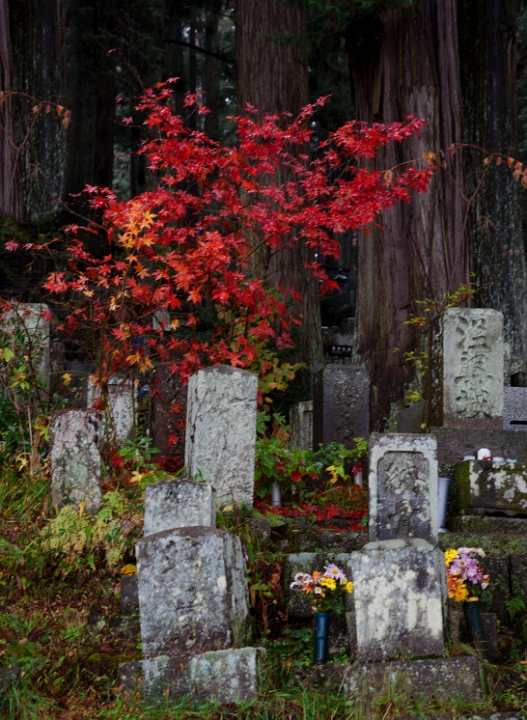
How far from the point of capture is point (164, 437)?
819 cm

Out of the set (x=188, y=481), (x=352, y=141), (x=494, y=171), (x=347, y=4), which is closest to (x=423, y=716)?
(x=188, y=481)

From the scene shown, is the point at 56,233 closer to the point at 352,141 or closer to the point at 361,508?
the point at 352,141

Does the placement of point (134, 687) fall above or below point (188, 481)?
below

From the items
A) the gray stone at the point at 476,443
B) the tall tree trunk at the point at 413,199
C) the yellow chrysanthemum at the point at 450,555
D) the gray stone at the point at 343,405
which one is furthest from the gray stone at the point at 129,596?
the tall tree trunk at the point at 413,199

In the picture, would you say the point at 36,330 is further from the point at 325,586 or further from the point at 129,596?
the point at 325,586

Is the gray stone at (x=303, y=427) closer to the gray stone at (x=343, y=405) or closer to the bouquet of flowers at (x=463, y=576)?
the gray stone at (x=343, y=405)

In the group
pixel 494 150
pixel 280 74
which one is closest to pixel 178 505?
pixel 280 74

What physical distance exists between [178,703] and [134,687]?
26 cm

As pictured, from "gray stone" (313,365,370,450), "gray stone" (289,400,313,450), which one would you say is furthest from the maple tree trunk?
"gray stone" (313,365,370,450)

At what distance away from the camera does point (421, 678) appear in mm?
4660

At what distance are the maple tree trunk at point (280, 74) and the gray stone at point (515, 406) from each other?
112 inches

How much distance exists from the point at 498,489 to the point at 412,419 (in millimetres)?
2400

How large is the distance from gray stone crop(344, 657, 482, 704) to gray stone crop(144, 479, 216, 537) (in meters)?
1.22

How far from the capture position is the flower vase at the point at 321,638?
497 cm
